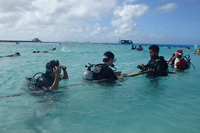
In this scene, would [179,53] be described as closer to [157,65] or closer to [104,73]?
[157,65]

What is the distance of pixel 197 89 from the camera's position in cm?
634

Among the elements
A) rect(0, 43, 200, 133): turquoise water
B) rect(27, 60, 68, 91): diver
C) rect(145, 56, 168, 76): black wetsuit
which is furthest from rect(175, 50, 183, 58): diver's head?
rect(27, 60, 68, 91): diver

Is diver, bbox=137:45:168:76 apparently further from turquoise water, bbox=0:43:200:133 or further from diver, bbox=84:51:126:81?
diver, bbox=84:51:126:81

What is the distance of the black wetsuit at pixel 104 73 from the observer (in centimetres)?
604

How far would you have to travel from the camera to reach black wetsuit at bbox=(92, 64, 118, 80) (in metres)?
6.04

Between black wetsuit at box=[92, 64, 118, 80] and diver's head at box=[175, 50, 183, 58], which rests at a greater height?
diver's head at box=[175, 50, 183, 58]

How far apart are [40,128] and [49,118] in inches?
17.0

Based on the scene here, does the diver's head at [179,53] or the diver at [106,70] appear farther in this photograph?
the diver's head at [179,53]

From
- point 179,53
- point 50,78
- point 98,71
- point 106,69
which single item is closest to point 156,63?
point 106,69

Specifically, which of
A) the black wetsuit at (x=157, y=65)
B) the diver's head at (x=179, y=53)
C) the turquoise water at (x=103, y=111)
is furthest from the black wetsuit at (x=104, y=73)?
the diver's head at (x=179, y=53)

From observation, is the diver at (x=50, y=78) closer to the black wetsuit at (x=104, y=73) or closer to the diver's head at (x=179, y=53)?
the black wetsuit at (x=104, y=73)

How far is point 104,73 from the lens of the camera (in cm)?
609

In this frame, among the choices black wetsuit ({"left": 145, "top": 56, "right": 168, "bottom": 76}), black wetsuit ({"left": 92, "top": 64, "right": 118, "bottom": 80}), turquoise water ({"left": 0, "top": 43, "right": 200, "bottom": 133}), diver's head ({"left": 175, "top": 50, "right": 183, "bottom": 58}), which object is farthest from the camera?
diver's head ({"left": 175, "top": 50, "right": 183, "bottom": 58})

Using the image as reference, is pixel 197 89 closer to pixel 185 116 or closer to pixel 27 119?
pixel 185 116
